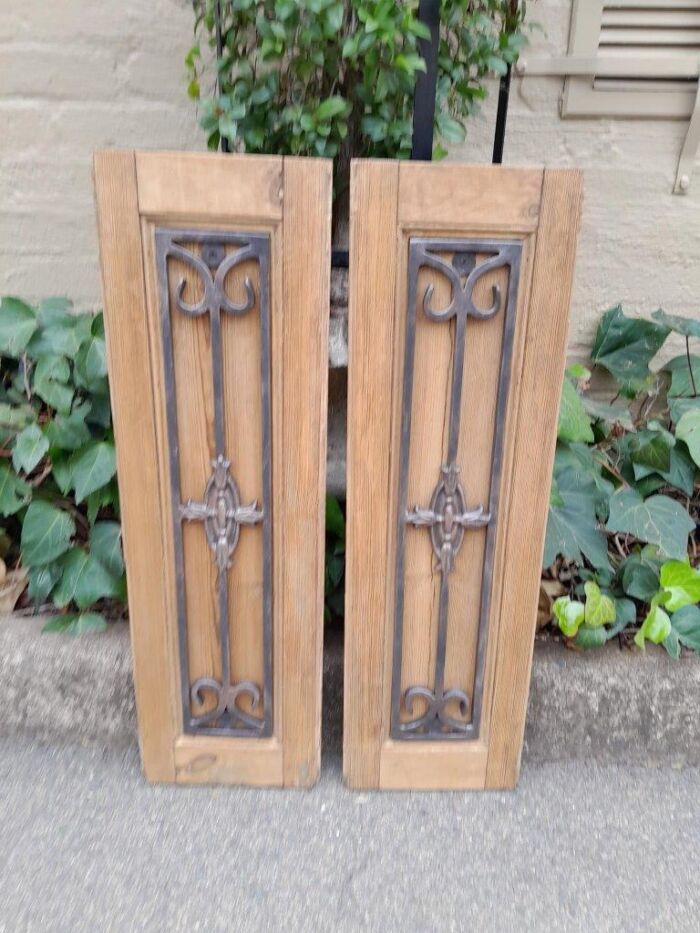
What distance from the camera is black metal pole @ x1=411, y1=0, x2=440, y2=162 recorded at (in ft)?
3.66

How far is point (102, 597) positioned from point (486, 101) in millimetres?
1543

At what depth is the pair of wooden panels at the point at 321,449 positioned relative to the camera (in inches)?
41.8

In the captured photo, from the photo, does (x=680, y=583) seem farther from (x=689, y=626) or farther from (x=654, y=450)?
(x=654, y=450)

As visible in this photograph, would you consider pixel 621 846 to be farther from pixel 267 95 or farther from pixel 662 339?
pixel 267 95

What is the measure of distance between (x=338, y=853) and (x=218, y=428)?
2.65 ft

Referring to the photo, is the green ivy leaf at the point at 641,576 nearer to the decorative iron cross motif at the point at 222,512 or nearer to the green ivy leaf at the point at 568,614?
the green ivy leaf at the point at 568,614

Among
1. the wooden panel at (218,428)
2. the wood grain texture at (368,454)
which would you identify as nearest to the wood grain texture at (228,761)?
the wooden panel at (218,428)

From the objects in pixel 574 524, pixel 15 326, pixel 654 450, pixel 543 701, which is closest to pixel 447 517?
pixel 574 524

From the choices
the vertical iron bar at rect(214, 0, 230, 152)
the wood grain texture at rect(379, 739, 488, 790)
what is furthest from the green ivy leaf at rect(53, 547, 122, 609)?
the vertical iron bar at rect(214, 0, 230, 152)

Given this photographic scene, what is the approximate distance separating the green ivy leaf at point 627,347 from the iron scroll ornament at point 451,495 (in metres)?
0.83

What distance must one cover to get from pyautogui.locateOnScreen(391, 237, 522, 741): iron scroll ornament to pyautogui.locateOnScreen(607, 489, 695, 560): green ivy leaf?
1.51 ft

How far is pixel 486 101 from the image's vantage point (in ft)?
5.53

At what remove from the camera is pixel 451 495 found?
3.95 feet

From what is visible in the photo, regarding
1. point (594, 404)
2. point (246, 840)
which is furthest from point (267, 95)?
point (246, 840)
